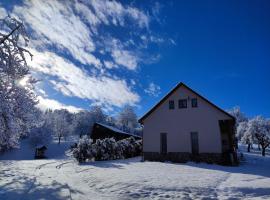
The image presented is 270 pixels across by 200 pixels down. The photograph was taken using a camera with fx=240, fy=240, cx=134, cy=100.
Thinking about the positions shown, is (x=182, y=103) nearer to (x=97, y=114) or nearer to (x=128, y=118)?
(x=97, y=114)

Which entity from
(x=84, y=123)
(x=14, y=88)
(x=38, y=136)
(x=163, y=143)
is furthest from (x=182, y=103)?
(x=84, y=123)

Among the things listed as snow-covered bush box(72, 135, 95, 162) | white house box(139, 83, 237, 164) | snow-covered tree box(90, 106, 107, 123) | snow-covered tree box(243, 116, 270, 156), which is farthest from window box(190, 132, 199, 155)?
snow-covered tree box(90, 106, 107, 123)

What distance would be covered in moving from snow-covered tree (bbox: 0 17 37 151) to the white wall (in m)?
11.7

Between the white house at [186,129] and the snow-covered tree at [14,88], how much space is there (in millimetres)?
11796

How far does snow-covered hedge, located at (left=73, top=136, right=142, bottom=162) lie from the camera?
80.8ft

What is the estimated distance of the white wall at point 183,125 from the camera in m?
22.0

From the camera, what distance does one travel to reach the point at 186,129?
23031 mm

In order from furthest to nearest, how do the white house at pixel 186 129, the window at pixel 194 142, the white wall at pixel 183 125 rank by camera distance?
the window at pixel 194 142 < the white wall at pixel 183 125 < the white house at pixel 186 129

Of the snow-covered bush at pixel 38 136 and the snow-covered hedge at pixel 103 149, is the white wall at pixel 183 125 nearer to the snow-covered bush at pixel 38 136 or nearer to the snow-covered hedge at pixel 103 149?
the snow-covered hedge at pixel 103 149

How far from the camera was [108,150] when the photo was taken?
26.0 meters

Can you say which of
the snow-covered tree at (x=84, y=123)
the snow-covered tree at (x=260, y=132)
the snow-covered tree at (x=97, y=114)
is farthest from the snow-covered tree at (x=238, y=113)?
the snow-covered tree at (x=84, y=123)

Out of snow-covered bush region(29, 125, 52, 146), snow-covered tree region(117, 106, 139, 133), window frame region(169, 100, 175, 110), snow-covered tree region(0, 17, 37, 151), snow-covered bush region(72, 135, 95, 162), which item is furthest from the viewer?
snow-covered tree region(117, 106, 139, 133)

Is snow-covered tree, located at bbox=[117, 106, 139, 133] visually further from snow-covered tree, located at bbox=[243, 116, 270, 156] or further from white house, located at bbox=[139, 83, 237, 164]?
white house, located at bbox=[139, 83, 237, 164]

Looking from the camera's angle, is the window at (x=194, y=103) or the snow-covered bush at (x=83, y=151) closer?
the window at (x=194, y=103)
